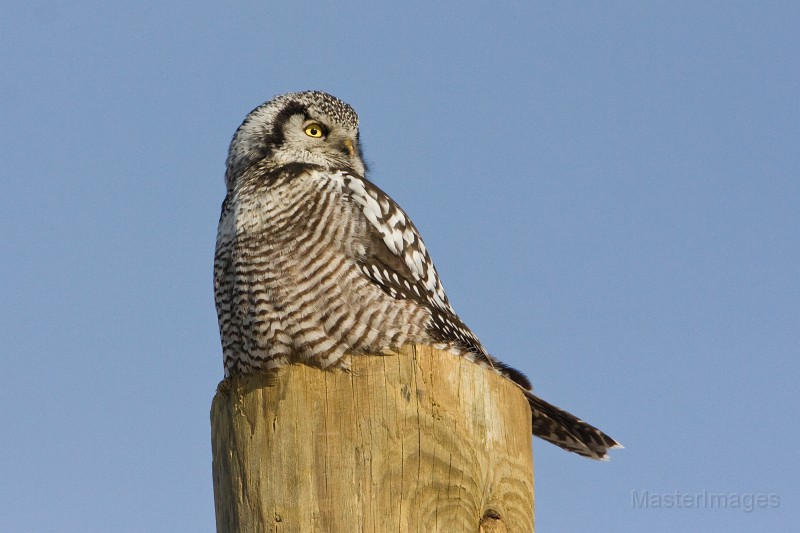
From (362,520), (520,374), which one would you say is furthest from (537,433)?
(362,520)

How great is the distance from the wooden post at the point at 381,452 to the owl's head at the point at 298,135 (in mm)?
2873

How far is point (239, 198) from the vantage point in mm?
5555

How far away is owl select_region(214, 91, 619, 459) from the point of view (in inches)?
193

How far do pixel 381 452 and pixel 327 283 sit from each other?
6.12 feet

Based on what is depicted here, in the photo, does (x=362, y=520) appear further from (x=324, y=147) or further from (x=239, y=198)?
(x=324, y=147)

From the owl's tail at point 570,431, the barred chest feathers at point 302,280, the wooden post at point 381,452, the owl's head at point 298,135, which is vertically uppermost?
the owl's head at point 298,135

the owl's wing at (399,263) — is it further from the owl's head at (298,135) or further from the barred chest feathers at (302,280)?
the owl's head at (298,135)

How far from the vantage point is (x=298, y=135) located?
6398 mm

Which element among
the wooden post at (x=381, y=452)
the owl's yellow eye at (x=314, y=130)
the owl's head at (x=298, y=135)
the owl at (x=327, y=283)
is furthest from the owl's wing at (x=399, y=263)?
the wooden post at (x=381, y=452)

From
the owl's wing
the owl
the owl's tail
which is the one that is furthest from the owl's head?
the owl's tail

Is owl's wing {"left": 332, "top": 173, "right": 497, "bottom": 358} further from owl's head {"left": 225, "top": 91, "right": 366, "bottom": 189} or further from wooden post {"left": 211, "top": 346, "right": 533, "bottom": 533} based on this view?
A: wooden post {"left": 211, "top": 346, "right": 533, "bottom": 533}

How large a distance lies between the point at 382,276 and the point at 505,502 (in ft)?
6.85

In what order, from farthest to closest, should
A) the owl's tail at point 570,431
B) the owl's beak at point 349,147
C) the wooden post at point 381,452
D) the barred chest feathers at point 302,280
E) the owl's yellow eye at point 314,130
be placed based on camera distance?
1. the owl's beak at point 349,147
2. the owl's yellow eye at point 314,130
3. the owl's tail at point 570,431
4. the barred chest feathers at point 302,280
5. the wooden post at point 381,452

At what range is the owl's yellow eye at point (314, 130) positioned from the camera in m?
6.50
